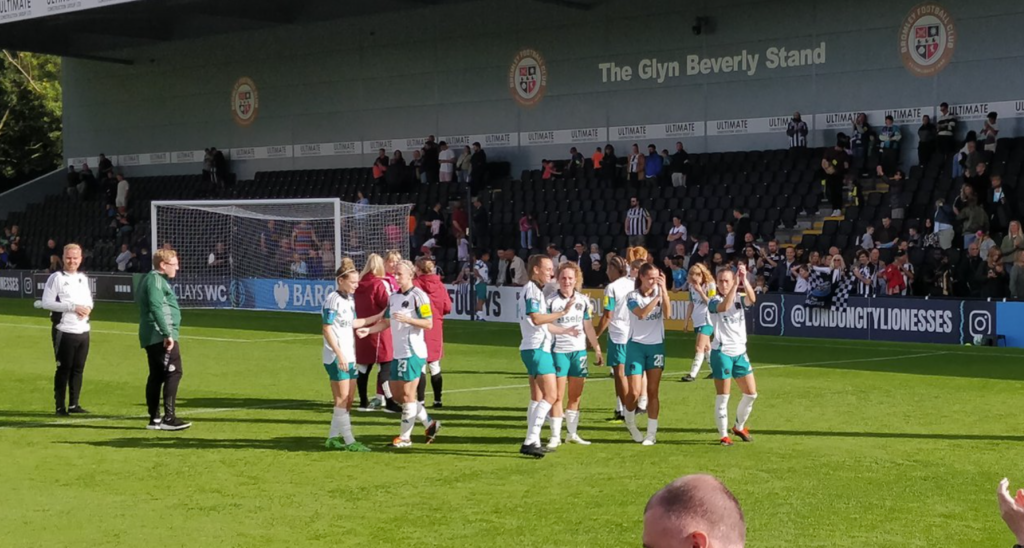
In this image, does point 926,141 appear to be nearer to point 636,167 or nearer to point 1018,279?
point 1018,279

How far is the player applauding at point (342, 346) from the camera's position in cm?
1230

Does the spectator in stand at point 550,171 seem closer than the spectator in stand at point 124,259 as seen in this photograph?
Yes

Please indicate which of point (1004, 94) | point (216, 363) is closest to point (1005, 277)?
point (1004, 94)

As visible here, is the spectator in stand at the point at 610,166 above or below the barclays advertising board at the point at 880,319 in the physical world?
above

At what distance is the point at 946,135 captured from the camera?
2853 centimetres

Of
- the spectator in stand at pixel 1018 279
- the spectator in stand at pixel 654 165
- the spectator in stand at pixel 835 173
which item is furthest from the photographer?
the spectator in stand at pixel 654 165

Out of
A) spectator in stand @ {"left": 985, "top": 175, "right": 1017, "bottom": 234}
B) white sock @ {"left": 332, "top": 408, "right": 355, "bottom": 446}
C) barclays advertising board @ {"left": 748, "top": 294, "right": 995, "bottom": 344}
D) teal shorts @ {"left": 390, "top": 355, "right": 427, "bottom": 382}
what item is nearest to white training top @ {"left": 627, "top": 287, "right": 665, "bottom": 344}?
teal shorts @ {"left": 390, "top": 355, "right": 427, "bottom": 382}

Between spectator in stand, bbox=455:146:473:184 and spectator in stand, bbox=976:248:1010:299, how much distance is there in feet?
56.6

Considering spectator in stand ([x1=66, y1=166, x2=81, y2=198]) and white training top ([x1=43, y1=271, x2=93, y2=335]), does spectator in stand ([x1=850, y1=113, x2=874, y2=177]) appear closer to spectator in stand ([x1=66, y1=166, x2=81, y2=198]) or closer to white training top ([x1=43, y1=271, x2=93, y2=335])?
white training top ([x1=43, y1=271, x2=93, y2=335])

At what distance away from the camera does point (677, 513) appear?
288cm

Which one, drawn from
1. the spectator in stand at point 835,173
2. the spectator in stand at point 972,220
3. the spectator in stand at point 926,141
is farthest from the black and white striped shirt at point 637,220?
the spectator in stand at point 972,220

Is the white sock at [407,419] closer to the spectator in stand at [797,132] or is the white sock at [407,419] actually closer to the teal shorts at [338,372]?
the teal shorts at [338,372]

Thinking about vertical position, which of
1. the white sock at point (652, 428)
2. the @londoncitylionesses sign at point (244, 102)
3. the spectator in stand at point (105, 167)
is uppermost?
the @londoncitylionesses sign at point (244, 102)

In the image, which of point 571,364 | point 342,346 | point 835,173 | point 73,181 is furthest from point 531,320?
point 73,181
